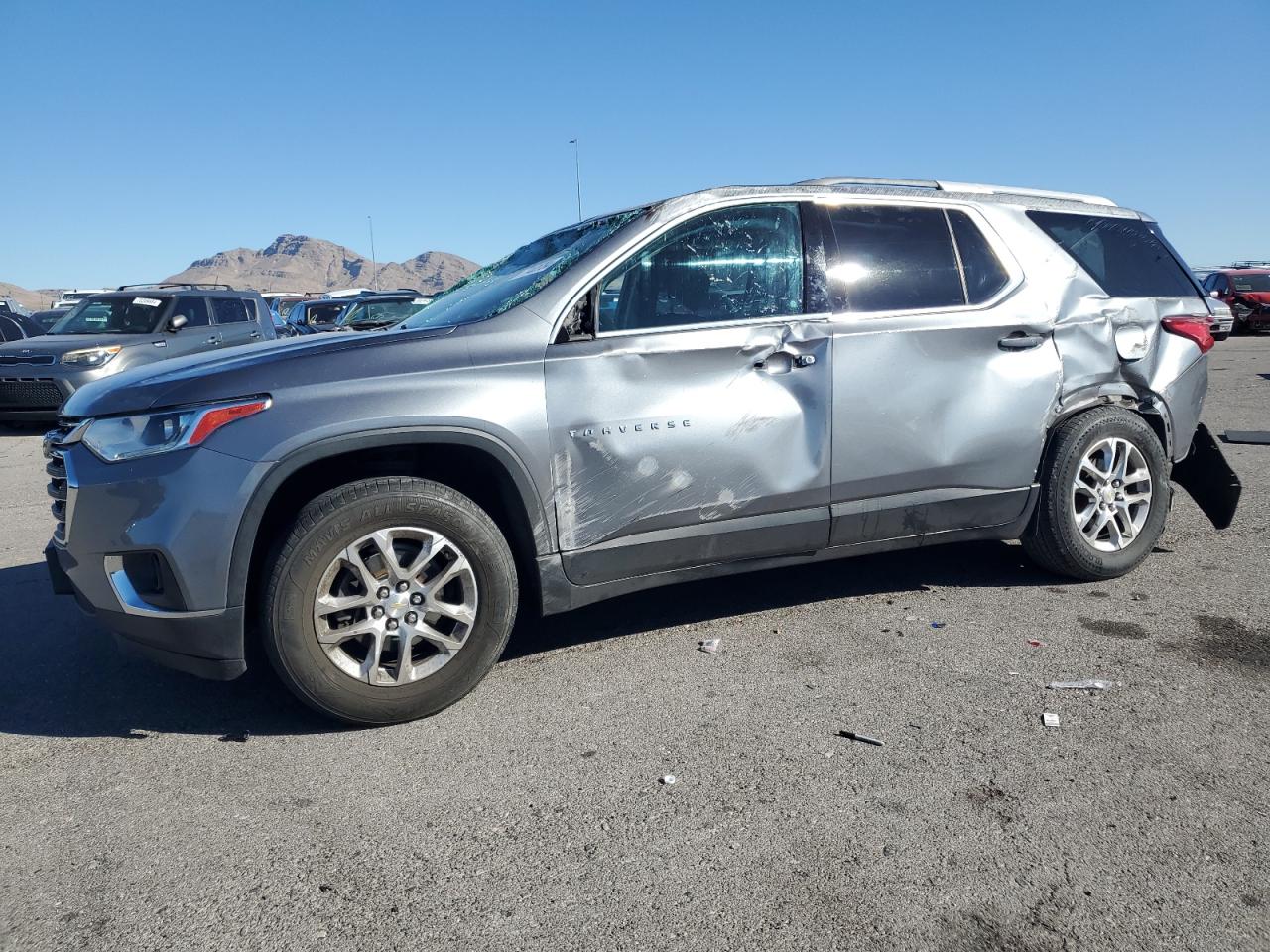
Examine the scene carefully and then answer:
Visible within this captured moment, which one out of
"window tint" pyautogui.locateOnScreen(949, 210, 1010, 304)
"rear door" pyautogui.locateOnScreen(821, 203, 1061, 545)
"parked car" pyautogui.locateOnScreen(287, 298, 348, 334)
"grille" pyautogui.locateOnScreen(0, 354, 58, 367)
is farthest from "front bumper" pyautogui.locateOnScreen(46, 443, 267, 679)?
"parked car" pyautogui.locateOnScreen(287, 298, 348, 334)

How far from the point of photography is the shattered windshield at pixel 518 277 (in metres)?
3.80

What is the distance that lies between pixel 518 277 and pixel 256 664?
6.58ft

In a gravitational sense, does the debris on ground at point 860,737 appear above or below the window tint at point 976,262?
below

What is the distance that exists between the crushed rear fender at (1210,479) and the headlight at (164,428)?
4577 millimetres

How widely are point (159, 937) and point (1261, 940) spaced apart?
2546mm

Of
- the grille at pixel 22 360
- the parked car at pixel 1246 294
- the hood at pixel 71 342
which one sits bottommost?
the parked car at pixel 1246 294

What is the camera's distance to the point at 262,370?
3.27 m

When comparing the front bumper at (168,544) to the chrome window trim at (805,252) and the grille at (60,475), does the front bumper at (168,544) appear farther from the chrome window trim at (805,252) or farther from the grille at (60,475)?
the chrome window trim at (805,252)

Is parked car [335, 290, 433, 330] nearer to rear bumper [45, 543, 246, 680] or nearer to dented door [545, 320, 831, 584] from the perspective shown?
dented door [545, 320, 831, 584]

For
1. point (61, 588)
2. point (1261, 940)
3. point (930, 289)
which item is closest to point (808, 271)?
point (930, 289)

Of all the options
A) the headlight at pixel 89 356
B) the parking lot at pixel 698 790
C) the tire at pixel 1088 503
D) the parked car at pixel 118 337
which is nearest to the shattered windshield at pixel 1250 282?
the parked car at pixel 118 337

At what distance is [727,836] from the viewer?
2.65 meters

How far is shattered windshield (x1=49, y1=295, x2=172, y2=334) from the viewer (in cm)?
1205

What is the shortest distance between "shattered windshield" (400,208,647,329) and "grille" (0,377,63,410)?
344 inches
